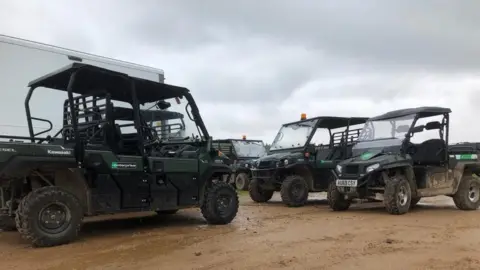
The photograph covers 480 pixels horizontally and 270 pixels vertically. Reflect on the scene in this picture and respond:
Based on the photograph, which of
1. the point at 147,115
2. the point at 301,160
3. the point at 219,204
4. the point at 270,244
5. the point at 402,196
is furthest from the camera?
the point at 301,160

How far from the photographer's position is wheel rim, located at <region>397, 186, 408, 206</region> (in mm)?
8491

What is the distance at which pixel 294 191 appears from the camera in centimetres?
1030

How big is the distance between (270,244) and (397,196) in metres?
3.68

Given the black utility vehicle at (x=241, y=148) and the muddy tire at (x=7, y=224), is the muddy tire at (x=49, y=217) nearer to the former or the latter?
the muddy tire at (x=7, y=224)

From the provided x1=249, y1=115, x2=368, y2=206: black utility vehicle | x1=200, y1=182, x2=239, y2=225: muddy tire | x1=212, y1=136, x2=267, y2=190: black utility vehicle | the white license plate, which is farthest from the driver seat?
x1=212, y1=136, x2=267, y2=190: black utility vehicle

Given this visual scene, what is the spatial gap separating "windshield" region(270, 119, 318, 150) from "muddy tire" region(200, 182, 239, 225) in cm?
386

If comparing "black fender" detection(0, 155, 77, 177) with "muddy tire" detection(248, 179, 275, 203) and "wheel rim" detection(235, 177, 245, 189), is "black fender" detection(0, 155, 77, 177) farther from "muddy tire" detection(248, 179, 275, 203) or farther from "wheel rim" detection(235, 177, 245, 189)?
"wheel rim" detection(235, 177, 245, 189)

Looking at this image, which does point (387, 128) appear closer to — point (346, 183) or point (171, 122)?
point (346, 183)

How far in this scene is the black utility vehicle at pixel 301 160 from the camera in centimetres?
1042

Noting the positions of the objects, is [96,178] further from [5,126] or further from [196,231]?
[5,126]

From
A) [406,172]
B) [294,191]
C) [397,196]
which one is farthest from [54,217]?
[406,172]

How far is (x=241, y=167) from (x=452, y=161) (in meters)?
5.44

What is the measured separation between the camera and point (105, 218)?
28.5 ft

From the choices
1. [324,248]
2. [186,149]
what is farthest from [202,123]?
[324,248]
